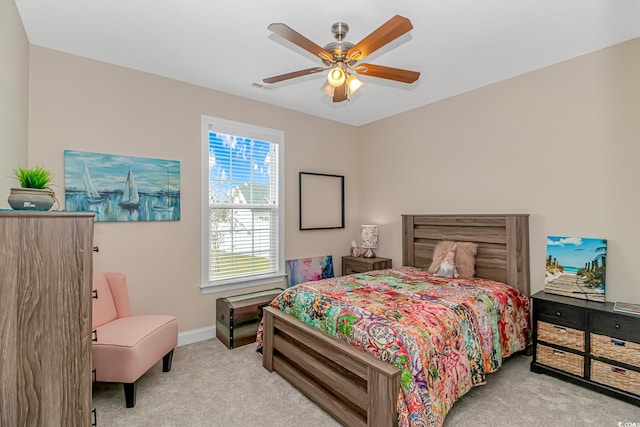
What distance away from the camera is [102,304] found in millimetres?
2609

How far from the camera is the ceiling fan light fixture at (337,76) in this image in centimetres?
213

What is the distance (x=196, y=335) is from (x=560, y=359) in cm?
341

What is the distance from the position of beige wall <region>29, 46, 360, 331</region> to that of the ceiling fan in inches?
57.9

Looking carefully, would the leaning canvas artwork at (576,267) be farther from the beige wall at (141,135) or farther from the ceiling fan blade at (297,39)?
the beige wall at (141,135)

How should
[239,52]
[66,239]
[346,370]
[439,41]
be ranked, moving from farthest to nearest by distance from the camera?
[239,52], [439,41], [346,370], [66,239]

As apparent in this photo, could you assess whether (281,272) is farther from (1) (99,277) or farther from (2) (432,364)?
(2) (432,364)

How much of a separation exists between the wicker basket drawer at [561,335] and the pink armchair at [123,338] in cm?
316

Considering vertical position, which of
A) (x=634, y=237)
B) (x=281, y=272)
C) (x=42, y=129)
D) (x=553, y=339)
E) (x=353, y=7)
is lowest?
(x=553, y=339)

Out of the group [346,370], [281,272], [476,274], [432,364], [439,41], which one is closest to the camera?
[432,364]

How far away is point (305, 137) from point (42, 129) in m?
2.74

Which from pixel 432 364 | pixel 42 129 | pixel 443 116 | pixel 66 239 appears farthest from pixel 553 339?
pixel 42 129

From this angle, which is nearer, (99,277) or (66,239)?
(66,239)

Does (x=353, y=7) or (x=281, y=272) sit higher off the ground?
(x=353, y=7)

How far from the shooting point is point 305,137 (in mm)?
4324
